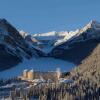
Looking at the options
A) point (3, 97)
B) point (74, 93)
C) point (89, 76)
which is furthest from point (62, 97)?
point (89, 76)

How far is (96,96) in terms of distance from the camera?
547 feet

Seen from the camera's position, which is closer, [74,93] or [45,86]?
[74,93]

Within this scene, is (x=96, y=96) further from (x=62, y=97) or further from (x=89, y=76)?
(x=89, y=76)

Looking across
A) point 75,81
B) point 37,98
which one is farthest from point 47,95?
point 75,81

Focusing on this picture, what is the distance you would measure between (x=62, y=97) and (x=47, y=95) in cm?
684

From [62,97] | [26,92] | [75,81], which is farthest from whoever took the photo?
[75,81]

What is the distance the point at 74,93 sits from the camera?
166m

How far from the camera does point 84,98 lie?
16438 centimetres

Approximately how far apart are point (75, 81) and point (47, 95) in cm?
2059

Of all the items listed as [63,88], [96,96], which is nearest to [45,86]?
Result: [63,88]

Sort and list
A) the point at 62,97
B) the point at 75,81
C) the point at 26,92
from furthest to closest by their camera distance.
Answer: the point at 75,81
the point at 26,92
the point at 62,97

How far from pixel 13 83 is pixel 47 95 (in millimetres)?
31370

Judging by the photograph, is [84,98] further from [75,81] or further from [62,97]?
[75,81]

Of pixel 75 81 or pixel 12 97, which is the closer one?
pixel 12 97
